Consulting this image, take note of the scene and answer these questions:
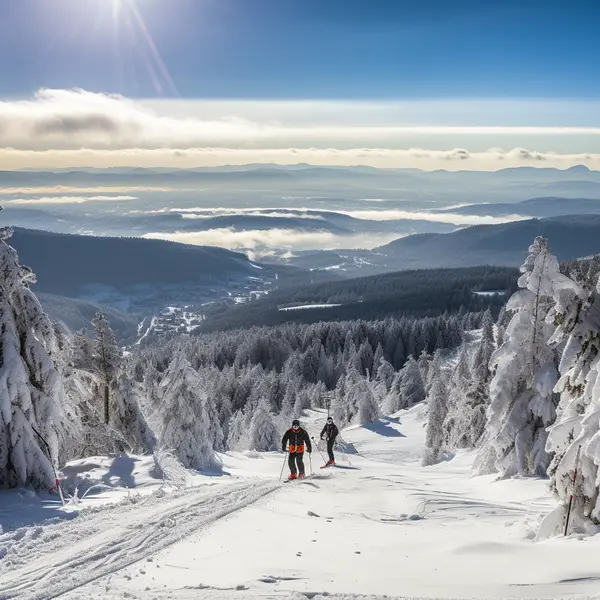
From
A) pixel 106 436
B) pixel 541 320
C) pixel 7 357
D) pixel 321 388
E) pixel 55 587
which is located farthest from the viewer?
pixel 321 388

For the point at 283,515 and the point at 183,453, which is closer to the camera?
the point at 283,515

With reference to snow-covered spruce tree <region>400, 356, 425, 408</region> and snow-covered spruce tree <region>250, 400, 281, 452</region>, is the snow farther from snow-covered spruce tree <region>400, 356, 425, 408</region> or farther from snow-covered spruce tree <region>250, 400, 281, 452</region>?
snow-covered spruce tree <region>400, 356, 425, 408</region>

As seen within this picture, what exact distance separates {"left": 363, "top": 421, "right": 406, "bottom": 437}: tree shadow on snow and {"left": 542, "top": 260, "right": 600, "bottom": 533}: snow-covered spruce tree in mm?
57162

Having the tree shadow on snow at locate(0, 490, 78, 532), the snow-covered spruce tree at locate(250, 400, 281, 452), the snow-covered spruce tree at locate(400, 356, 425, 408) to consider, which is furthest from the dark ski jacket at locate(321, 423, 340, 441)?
the snow-covered spruce tree at locate(400, 356, 425, 408)

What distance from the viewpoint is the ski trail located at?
937cm

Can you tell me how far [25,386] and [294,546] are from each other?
866 cm

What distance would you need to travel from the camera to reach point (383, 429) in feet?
232

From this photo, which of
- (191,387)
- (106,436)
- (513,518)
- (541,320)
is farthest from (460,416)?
(513,518)

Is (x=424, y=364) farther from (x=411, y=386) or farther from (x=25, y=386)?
(x=25, y=386)

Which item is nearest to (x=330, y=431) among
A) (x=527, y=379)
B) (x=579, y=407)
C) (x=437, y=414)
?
(x=527, y=379)

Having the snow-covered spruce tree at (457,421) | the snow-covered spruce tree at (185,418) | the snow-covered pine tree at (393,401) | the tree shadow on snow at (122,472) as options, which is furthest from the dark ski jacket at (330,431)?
the snow-covered pine tree at (393,401)

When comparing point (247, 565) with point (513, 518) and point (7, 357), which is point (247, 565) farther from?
point (7, 357)

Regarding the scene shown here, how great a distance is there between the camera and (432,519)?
13281 mm

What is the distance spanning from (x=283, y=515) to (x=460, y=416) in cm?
2981
